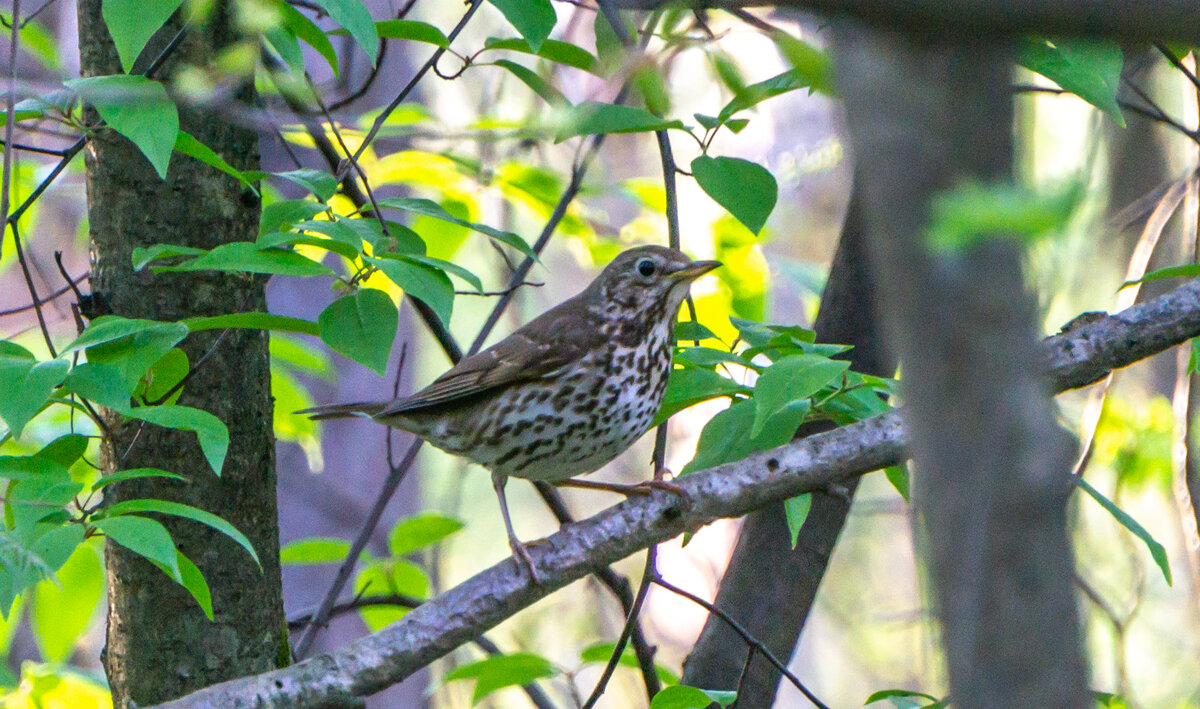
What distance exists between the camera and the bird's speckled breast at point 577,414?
3.83 metres

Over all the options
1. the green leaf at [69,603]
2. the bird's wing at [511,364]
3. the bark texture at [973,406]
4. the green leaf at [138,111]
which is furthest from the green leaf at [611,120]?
the green leaf at [69,603]

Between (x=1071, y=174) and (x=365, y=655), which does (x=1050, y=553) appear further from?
(x=365, y=655)

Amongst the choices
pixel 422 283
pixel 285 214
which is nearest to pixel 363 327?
pixel 422 283

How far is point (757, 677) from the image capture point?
3.66 m

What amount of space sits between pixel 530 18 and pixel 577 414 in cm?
154

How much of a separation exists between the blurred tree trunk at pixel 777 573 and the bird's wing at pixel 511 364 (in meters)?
0.89

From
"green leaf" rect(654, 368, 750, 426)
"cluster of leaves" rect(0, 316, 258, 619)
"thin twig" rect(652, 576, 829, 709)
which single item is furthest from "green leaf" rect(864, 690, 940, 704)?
"cluster of leaves" rect(0, 316, 258, 619)

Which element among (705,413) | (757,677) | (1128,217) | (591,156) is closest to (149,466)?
(591,156)

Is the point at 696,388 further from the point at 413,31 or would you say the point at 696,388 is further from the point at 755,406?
the point at 413,31

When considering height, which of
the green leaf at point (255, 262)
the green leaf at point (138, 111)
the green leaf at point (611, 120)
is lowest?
the green leaf at point (255, 262)

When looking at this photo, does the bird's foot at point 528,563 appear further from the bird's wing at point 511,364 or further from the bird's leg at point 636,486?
the bird's wing at point 511,364

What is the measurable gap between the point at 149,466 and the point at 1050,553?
2.86 m

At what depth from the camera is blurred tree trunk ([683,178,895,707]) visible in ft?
11.9

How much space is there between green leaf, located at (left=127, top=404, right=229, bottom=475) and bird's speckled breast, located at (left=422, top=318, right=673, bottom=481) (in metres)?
1.74
